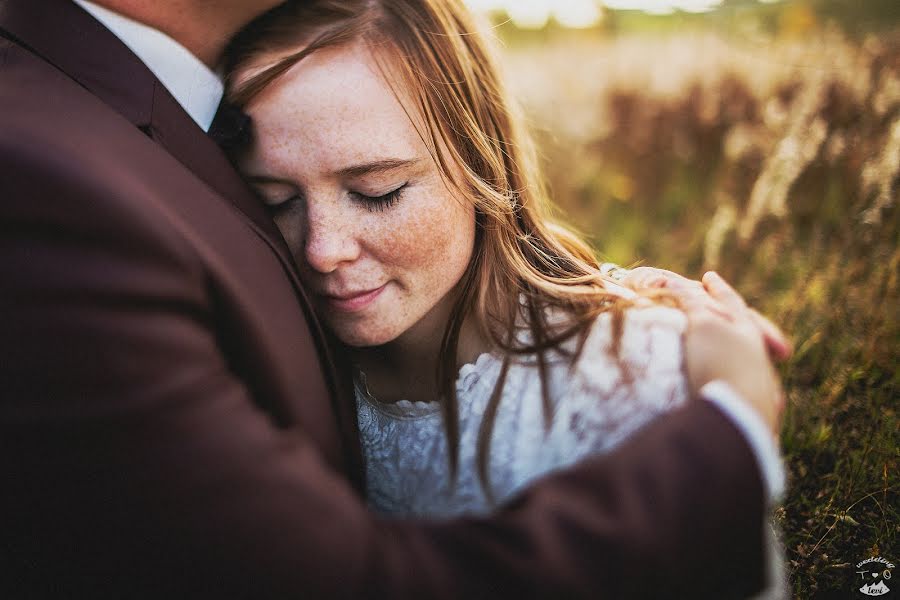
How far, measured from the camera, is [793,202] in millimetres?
4395

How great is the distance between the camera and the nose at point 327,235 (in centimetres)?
160

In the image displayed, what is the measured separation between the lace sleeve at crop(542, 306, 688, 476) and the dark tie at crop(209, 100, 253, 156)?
96 centimetres

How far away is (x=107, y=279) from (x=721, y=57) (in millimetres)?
7202

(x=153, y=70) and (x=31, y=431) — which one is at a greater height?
(x=153, y=70)

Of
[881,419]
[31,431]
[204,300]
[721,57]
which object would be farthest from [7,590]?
[721,57]

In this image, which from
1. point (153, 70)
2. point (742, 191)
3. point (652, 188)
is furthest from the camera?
point (652, 188)

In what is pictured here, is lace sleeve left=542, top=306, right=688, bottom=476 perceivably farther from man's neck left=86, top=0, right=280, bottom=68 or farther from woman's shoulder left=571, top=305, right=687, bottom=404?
man's neck left=86, top=0, right=280, bottom=68

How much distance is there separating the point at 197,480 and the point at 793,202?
434cm

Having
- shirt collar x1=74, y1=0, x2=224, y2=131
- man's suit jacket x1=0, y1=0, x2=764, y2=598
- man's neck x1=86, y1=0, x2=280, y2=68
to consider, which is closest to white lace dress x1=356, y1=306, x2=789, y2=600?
man's suit jacket x1=0, y1=0, x2=764, y2=598

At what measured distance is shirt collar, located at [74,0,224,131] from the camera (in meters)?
1.45

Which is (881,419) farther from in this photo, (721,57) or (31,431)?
(721,57)

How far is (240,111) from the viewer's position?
163 centimetres

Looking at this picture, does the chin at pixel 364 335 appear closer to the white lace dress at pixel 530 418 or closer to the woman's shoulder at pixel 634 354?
the white lace dress at pixel 530 418

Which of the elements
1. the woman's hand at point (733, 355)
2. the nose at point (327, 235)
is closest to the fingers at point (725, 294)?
the woman's hand at point (733, 355)
